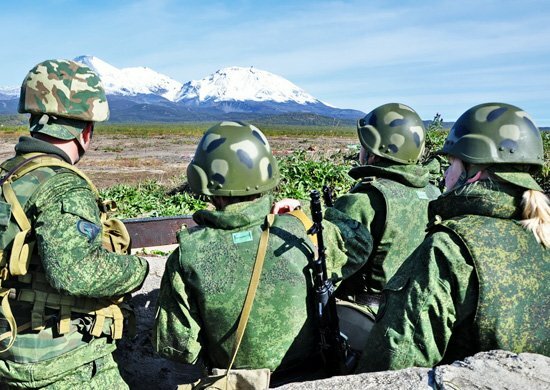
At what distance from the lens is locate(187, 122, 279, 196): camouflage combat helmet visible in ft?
9.95

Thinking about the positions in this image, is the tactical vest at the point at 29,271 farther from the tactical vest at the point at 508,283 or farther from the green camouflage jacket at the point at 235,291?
the tactical vest at the point at 508,283

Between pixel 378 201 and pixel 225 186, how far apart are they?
140 cm

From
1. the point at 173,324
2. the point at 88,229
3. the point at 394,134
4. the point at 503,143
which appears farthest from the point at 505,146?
the point at 88,229

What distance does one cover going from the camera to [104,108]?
11.5 ft

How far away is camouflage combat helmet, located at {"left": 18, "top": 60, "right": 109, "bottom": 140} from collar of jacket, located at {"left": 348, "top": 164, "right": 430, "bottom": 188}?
71.2 inches

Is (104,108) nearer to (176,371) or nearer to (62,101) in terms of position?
(62,101)

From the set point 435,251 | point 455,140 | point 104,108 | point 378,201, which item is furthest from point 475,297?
point 104,108

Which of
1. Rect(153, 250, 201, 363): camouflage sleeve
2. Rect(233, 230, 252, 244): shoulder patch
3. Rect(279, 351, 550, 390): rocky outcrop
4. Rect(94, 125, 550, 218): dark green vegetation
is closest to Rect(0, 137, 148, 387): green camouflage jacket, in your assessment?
Rect(153, 250, 201, 363): camouflage sleeve

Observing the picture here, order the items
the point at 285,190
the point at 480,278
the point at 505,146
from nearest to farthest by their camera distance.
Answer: the point at 480,278 → the point at 505,146 → the point at 285,190

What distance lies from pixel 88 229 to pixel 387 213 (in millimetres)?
1967

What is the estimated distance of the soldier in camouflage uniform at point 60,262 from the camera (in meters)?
2.94

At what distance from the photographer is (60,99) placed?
3297 millimetres

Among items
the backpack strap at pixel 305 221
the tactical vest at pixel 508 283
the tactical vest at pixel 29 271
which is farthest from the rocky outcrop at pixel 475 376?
the tactical vest at pixel 29 271

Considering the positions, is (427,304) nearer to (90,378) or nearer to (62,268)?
(62,268)
